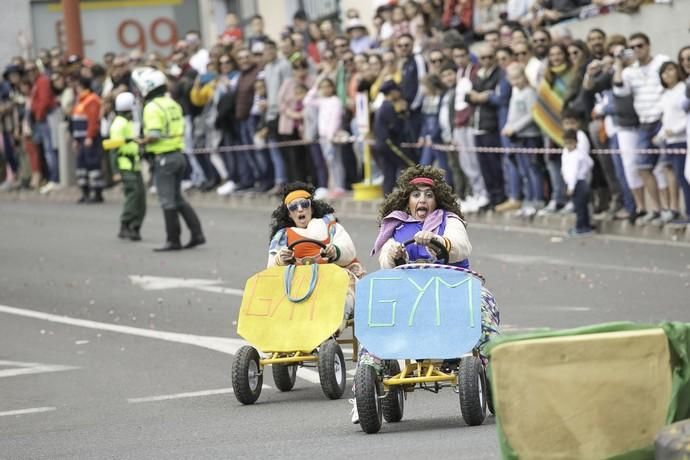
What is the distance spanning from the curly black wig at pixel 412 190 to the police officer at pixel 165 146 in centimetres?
1020

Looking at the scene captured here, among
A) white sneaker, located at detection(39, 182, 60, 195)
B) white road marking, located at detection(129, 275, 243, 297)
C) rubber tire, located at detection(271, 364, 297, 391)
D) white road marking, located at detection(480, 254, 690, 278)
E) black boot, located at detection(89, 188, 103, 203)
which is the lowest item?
white sneaker, located at detection(39, 182, 60, 195)

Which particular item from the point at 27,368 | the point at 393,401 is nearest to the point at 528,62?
the point at 27,368

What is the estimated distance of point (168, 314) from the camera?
16375mm

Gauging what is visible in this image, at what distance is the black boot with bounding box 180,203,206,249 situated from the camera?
21337 millimetres

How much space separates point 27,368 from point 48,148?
19156mm

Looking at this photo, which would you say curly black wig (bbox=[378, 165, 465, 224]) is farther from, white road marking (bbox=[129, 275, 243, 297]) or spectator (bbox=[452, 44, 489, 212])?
spectator (bbox=[452, 44, 489, 212])

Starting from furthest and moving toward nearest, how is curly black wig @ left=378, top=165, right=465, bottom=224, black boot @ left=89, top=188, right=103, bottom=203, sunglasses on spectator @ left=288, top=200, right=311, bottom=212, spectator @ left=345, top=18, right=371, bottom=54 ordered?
1. black boot @ left=89, top=188, right=103, bottom=203
2. spectator @ left=345, top=18, right=371, bottom=54
3. sunglasses on spectator @ left=288, top=200, right=311, bottom=212
4. curly black wig @ left=378, top=165, right=465, bottom=224

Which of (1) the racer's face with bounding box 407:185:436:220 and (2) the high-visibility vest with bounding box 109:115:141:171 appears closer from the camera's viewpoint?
(1) the racer's face with bounding box 407:185:436:220

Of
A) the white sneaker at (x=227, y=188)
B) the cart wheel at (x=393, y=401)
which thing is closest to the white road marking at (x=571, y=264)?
the cart wheel at (x=393, y=401)

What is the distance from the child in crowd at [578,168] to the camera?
19.8 m

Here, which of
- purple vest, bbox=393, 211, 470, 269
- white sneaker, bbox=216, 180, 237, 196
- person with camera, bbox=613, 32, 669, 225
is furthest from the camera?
white sneaker, bbox=216, 180, 237, 196

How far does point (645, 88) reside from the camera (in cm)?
1917

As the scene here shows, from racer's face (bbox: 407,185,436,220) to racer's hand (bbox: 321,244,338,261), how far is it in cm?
131

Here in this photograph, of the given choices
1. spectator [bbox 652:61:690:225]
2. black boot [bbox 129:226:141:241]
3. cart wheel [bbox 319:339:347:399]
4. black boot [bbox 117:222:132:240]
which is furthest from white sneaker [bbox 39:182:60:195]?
cart wheel [bbox 319:339:347:399]
